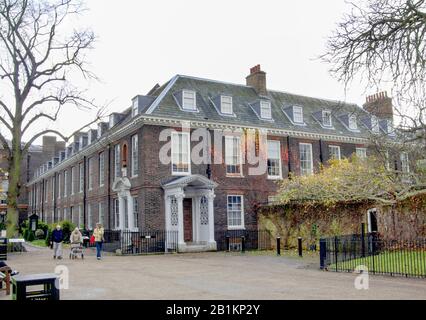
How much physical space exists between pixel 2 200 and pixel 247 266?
5375 centimetres

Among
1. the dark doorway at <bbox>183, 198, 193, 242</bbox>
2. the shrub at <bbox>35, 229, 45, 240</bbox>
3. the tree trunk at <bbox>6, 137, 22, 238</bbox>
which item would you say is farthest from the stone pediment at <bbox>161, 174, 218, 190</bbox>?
the shrub at <bbox>35, 229, 45, 240</bbox>

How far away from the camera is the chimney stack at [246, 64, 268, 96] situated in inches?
1355

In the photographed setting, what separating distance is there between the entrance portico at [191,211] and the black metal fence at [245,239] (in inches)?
42.0

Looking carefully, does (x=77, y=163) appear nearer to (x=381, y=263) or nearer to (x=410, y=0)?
(x=381, y=263)

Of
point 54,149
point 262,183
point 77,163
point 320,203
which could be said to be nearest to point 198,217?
point 262,183

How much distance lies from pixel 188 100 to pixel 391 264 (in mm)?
16706

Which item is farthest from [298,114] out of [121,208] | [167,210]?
[121,208]

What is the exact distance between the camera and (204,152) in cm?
2798

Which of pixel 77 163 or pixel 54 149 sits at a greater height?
pixel 54 149

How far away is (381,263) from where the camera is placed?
1554 cm

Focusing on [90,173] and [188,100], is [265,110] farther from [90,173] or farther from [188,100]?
[90,173]

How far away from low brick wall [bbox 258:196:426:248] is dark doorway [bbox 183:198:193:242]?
4.67 meters

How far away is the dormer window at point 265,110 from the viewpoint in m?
31.5

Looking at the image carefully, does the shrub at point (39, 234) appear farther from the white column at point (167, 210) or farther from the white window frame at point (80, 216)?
the white column at point (167, 210)
